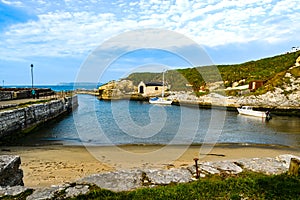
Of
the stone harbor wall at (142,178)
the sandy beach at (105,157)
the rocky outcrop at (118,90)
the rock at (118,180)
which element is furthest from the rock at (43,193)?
the rocky outcrop at (118,90)

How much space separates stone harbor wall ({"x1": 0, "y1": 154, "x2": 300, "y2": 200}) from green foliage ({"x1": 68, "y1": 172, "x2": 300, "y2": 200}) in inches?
14.3

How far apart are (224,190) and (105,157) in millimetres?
9661

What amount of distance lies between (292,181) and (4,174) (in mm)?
5895

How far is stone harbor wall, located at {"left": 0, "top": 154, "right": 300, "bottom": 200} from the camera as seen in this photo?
4.35 metres

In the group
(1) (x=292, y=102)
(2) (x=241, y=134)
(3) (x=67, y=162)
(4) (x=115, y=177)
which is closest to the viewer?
(4) (x=115, y=177)

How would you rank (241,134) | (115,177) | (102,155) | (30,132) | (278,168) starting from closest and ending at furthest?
(115,177), (278,168), (102,155), (30,132), (241,134)

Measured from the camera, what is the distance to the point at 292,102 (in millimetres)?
40188

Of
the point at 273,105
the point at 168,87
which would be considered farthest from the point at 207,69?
the point at 273,105

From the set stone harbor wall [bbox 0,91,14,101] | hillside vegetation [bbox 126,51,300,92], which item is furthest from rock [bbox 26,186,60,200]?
hillside vegetation [bbox 126,51,300,92]

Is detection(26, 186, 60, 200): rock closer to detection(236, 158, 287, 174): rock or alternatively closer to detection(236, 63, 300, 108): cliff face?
detection(236, 158, 287, 174): rock

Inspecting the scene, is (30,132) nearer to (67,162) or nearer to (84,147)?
(84,147)

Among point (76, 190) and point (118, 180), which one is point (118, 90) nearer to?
point (118, 180)

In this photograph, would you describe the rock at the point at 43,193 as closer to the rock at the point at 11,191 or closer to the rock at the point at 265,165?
the rock at the point at 11,191

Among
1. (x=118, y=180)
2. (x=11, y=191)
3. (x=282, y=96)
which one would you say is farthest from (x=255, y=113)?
(x=11, y=191)
